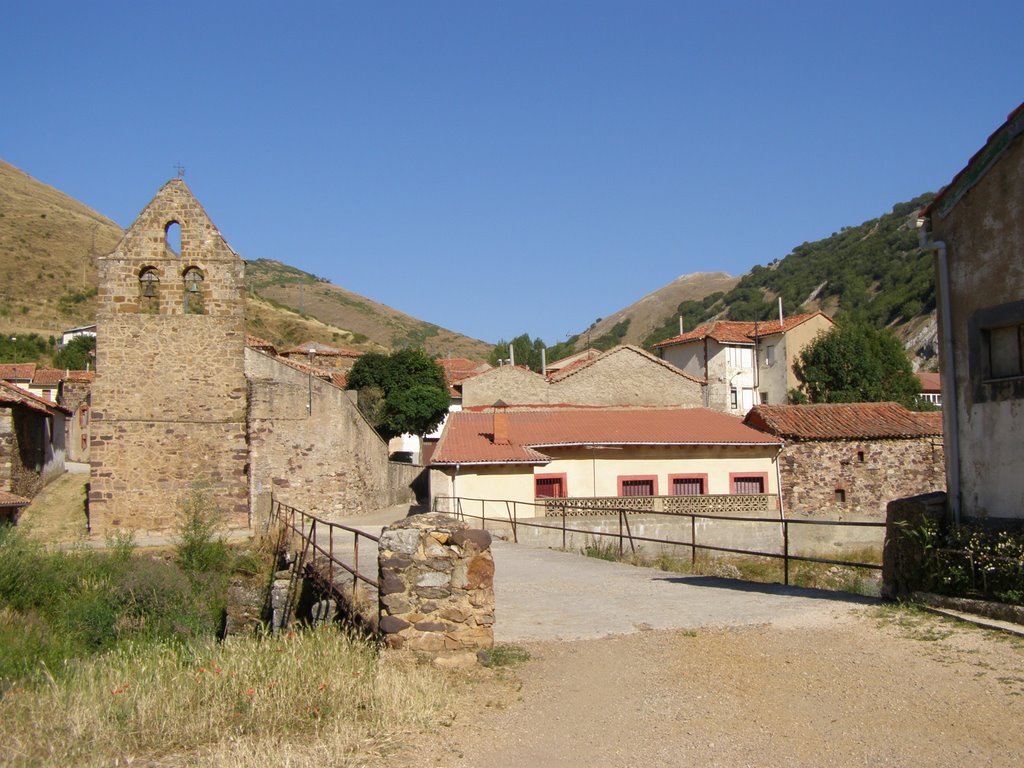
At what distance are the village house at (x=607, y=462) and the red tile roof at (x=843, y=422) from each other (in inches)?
33.4

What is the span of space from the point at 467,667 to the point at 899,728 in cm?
332

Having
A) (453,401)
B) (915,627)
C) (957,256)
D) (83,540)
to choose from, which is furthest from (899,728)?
(453,401)

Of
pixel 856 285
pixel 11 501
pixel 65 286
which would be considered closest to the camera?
pixel 11 501

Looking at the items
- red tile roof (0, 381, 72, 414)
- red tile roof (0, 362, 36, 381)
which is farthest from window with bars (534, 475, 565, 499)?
red tile roof (0, 362, 36, 381)

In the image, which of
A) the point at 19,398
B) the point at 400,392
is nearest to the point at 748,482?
the point at 400,392

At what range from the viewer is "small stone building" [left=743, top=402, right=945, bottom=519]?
29.7m

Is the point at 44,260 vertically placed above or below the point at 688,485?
above

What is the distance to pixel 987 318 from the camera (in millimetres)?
8945

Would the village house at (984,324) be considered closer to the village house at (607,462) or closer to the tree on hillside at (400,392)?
the village house at (607,462)

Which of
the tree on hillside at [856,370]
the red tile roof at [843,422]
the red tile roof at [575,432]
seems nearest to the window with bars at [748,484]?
the red tile roof at [575,432]

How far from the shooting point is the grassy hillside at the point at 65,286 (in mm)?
72688

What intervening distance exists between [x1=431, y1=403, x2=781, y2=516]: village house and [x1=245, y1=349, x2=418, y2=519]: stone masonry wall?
302 centimetres

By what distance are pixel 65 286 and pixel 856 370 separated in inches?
2530

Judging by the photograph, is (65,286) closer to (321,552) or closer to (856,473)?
(856,473)
